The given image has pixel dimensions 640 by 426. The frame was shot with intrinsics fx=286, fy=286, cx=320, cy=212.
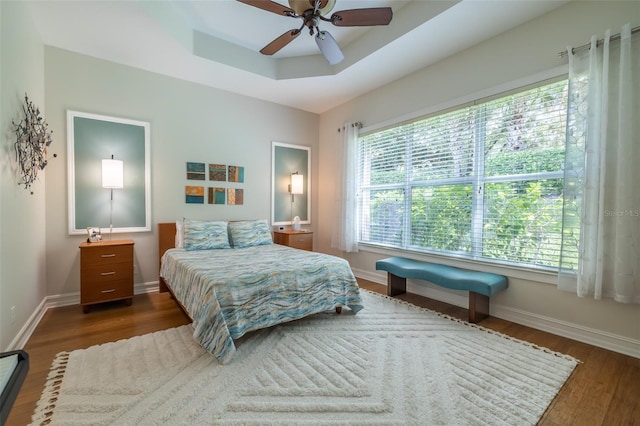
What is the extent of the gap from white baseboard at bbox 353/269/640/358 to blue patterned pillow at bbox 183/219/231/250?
8.96 ft

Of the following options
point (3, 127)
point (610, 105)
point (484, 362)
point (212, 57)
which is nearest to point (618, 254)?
point (610, 105)

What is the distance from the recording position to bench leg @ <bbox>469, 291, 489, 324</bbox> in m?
2.84

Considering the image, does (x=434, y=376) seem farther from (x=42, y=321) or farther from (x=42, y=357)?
(x=42, y=321)

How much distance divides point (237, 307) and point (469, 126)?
10.1ft

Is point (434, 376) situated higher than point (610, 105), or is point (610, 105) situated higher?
point (610, 105)

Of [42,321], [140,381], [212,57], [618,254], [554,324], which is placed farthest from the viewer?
[212,57]

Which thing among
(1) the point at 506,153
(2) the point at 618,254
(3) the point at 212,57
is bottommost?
(2) the point at 618,254

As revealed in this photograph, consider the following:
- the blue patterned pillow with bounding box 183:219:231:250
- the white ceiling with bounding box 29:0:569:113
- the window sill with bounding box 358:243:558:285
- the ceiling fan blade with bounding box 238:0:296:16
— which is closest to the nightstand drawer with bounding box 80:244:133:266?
the blue patterned pillow with bounding box 183:219:231:250

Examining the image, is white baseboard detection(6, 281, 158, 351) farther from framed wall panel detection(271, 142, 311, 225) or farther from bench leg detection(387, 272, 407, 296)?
bench leg detection(387, 272, 407, 296)

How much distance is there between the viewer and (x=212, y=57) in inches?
136

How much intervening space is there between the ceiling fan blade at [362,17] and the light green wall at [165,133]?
2594 mm

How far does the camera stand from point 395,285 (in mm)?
3705

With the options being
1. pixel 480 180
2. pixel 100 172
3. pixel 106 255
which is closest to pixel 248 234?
pixel 106 255

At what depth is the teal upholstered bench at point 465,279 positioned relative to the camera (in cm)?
275
